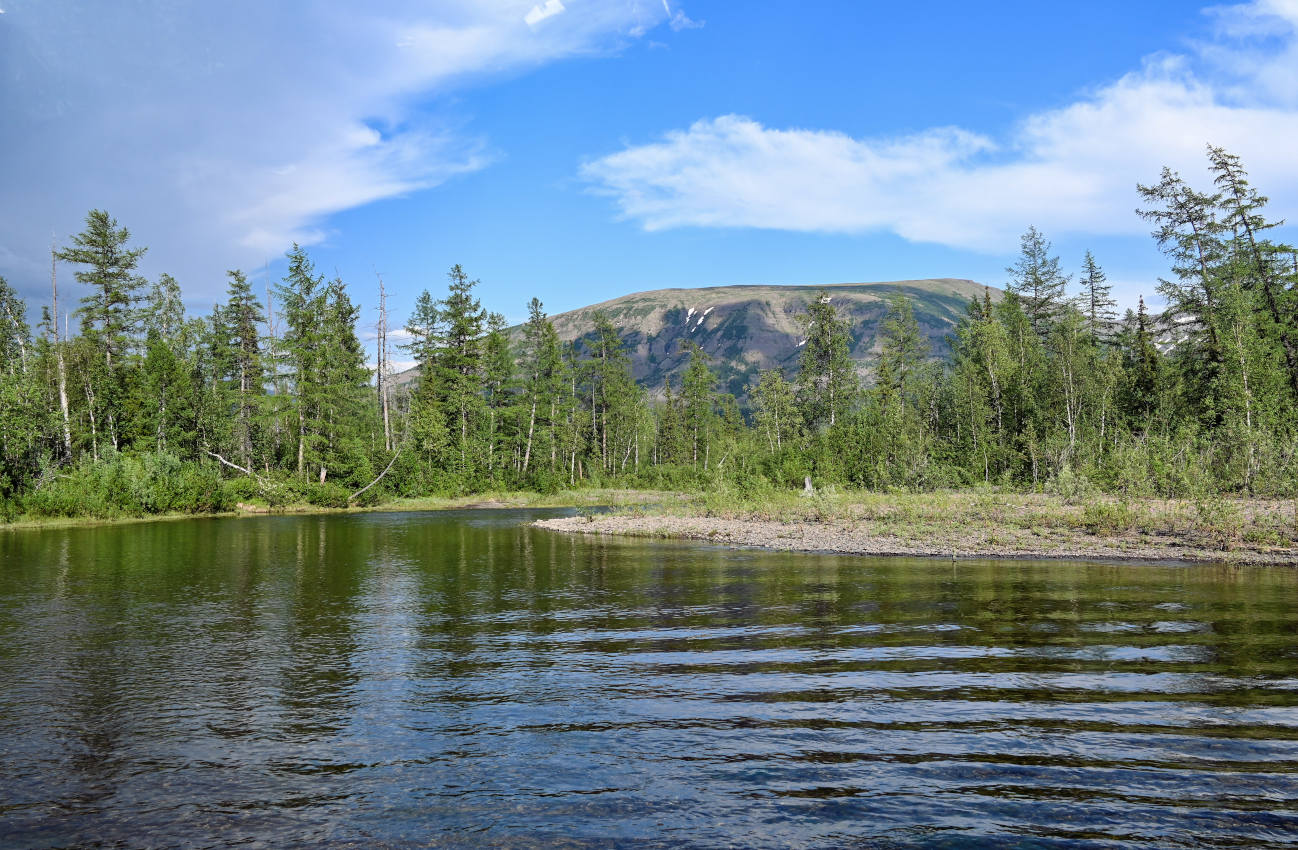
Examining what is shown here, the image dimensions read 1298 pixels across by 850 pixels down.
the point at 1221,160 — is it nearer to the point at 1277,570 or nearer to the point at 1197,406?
the point at 1197,406

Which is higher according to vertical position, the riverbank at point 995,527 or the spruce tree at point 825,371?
the spruce tree at point 825,371

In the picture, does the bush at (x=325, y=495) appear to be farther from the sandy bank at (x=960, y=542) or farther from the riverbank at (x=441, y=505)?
the sandy bank at (x=960, y=542)

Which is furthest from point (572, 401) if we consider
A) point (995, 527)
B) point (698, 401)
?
point (995, 527)

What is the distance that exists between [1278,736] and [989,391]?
165 feet

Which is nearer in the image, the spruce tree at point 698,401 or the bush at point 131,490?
the bush at point 131,490

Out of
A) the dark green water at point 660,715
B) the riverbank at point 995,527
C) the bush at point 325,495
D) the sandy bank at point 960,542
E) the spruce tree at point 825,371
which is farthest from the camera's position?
the spruce tree at point 825,371

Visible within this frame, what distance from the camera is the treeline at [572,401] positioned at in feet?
135

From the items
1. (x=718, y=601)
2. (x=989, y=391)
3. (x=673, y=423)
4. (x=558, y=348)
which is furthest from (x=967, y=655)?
(x=673, y=423)

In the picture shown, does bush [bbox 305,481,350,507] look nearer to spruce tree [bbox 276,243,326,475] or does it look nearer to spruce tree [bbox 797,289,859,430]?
spruce tree [bbox 276,243,326,475]

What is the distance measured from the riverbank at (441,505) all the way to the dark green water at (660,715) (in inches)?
1025

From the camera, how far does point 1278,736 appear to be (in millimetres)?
8383

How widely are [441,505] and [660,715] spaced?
53153mm

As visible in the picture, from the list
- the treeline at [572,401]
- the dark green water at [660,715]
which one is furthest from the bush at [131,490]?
the dark green water at [660,715]

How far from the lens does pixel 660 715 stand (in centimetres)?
961
